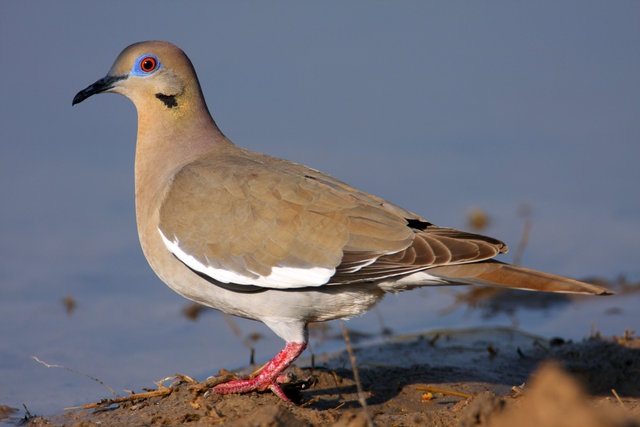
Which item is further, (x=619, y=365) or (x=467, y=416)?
(x=619, y=365)

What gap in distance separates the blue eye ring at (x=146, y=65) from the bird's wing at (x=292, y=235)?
1.02m

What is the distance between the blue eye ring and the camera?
17.4 feet

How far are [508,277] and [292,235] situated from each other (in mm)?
1247

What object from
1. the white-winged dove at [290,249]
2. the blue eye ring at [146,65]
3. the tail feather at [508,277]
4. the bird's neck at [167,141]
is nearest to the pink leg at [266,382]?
the white-winged dove at [290,249]

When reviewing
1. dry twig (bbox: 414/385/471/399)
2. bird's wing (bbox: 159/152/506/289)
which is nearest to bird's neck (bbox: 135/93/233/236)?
bird's wing (bbox: 159/152/506/289)

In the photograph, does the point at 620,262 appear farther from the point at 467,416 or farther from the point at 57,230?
the point at 57,230

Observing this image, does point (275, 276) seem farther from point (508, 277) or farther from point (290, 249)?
point (508, 277)

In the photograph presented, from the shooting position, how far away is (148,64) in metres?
5.33

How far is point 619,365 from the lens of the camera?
18.8ft

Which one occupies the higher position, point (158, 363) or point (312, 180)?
point (312, 180)

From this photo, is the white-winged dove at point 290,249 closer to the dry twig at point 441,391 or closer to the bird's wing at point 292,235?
the bird's wing at point 292,235

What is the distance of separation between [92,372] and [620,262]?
17.1 feet

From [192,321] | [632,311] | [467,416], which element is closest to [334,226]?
[467,416]

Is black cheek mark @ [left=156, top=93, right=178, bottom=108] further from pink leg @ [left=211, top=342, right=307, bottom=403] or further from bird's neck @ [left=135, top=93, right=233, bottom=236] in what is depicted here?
pink leg @ [left=211, top=342, right=307, bottom=403]
